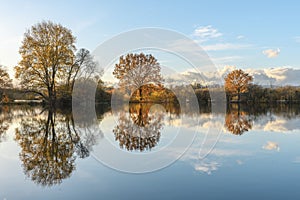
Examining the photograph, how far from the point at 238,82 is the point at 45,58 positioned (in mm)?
30401

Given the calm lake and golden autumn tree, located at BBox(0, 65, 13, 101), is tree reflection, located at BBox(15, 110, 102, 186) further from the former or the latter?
golden autumn tree, located at BBox(0, 65, 13, 101)

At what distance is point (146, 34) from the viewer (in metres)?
10.4

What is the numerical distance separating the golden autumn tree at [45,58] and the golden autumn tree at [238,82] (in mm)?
26742

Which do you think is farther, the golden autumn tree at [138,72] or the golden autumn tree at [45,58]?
the golden autumn tree at [45,58]

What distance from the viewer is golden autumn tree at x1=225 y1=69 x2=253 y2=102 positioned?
4209 cm

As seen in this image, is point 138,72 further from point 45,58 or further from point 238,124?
point 238,124

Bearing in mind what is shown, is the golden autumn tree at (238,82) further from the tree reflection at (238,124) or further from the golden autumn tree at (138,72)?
the tree reflection at (238,124)

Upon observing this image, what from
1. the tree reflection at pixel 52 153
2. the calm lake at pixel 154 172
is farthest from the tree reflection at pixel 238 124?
the tree reflection at pixel 52 153

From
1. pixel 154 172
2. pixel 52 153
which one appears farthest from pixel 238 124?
pixel 52 153

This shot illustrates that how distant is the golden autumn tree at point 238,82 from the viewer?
42.1m

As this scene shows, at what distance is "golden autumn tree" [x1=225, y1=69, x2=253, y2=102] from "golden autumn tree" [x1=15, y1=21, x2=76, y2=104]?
26.7 metres

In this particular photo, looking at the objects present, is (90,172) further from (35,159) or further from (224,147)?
(224,147)

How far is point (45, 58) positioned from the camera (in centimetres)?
2458

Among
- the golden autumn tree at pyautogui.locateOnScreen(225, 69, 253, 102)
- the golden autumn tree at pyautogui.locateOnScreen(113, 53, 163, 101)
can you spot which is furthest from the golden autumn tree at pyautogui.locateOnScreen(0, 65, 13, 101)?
the golden autumn tree at pyautogui.locateOnScreen(225, 69, 253, 102)
